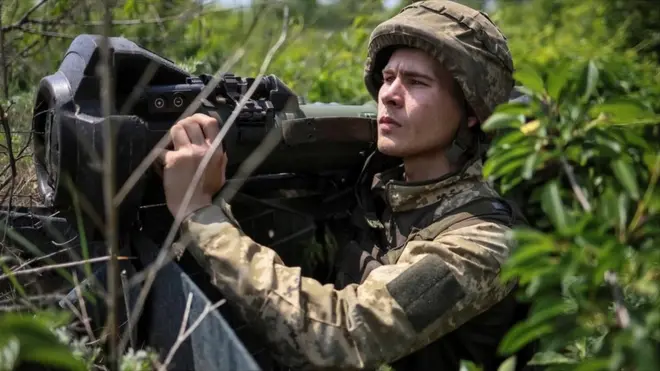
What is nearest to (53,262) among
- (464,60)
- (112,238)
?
(112,238)

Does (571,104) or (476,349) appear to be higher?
(571,104)

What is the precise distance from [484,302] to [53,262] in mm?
1185

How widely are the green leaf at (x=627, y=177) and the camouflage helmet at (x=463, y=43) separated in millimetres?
Result: 1102

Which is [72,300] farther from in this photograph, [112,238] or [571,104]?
[571,104]

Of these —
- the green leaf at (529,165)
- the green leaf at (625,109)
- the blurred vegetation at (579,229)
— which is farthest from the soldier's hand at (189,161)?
the green leaf at (625,109)

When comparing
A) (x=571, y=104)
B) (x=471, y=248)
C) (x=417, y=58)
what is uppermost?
(x=571, y=104)

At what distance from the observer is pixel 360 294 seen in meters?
2.23

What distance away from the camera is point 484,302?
2363 millimetres

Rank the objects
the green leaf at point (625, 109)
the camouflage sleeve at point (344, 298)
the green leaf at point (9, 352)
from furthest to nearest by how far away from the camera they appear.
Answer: the camouflage sleeve at point (344, 298) < the green leaf at point (625, 109) < the green leaf at point (9, 352)

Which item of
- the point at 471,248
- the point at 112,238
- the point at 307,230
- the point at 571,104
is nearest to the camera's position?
the point at 112,238

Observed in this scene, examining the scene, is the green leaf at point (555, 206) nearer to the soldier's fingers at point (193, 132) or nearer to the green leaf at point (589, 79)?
the green leaf at point (589, 79)

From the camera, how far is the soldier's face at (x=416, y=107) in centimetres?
266

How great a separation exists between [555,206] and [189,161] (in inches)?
40.9

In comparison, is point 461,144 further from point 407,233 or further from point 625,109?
point 625,109
